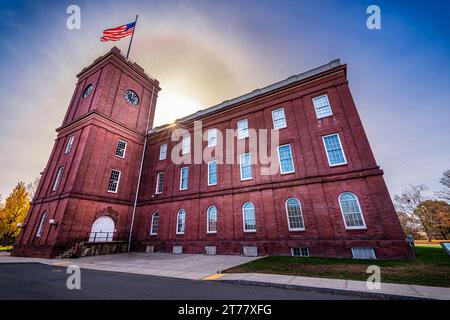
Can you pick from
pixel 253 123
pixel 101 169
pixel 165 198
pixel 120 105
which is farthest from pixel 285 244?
pixel 120 105

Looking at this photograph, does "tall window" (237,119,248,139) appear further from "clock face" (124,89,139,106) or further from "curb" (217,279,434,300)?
"clock face" (124,89,139,106)

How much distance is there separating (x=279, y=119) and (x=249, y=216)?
8833mm

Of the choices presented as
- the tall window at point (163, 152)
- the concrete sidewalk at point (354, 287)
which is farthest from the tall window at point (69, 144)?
A: the concrete sidewalk at point (354, 287)

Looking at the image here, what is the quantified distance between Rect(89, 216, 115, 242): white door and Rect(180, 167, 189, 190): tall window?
798cm

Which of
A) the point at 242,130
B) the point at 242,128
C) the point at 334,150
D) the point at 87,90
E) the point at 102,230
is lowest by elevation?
the point at 102,230

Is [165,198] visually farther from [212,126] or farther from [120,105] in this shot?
[120,105]

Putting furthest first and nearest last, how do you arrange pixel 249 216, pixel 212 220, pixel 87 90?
pixel 87 90 → pixel 212 220 → pixel 249 216

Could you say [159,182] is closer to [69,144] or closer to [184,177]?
[184,177]

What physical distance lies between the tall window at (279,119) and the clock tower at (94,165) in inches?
667

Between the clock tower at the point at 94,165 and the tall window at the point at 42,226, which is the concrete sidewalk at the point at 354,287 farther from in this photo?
the tall window at the point at 42,226

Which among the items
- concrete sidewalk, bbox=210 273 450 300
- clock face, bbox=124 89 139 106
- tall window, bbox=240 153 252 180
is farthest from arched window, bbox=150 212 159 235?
clock face, bbox=124 89 139 106

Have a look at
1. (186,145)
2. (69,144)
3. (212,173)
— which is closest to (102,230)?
(69,144)

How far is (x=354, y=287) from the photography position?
5434 mm
